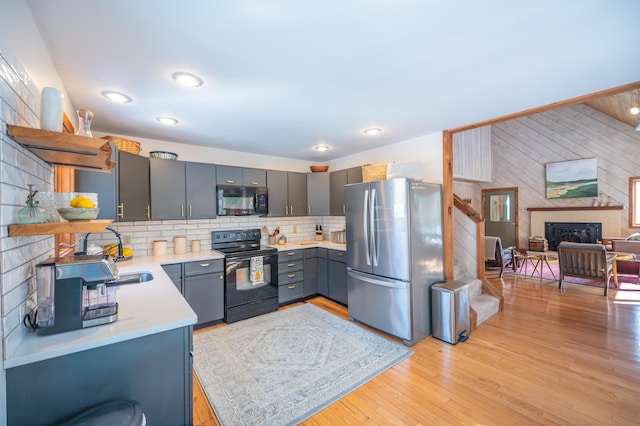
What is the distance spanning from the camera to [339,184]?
14.2 feet

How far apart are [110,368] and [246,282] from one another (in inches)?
90.8

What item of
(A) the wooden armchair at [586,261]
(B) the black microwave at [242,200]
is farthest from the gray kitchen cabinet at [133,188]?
(A) the wooden armchair at [586,261]

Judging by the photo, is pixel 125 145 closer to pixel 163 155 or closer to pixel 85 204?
pixel 163 155

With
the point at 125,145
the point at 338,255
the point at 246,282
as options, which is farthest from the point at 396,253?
the point at 125,145

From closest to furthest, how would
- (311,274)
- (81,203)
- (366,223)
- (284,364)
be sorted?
(81,203) < (284,364) < (366,223) < (311,274)

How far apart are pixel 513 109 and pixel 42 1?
11.6 ft

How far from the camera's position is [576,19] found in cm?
139

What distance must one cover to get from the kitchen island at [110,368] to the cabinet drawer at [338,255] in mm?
2528

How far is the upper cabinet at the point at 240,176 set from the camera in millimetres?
3691

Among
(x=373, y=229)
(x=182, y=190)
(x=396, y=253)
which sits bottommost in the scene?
(x=396, y=253)

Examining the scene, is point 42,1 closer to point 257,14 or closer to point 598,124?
point 257,14

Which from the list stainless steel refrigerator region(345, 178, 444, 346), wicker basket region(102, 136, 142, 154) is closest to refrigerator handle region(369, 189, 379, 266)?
stainless steel refrigerator region(345, 178, 444, 346)

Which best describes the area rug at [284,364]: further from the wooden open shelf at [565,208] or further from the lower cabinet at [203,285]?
the wooden open shelf at [565,208]

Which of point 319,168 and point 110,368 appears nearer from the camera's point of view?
point 110,368
